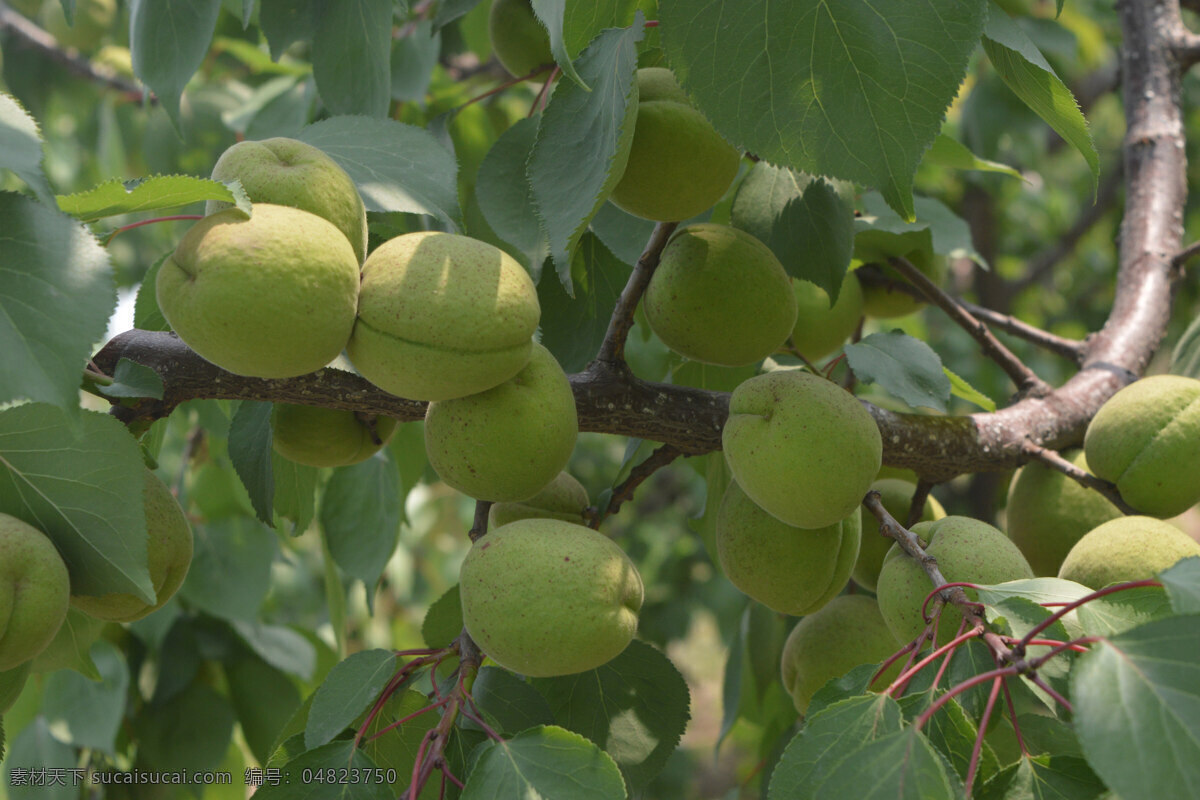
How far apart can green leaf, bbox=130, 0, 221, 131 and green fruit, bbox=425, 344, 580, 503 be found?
1.96 ft

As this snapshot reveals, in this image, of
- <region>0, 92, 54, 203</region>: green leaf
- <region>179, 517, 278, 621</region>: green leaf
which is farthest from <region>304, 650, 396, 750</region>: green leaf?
<region>179, 517, 278, 621</region>: green leaf

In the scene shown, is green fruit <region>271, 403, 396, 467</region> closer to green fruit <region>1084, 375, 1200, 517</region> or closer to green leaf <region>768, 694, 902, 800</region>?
green leaf <region>768, 694, 902, 800</region>

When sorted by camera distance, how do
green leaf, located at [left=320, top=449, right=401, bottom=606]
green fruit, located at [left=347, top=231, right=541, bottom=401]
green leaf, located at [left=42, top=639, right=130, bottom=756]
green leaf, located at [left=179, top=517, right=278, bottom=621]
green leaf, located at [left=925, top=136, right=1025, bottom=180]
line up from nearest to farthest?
green fruit, located at [left=347, top=231, right=541, bottom=401]
green leaf, located at [left=925, top=136, right=1025, bottom=180]
green leaf, located at [left=320, top=449, right=401, bottom=606]
green leaf, located at [left=42, top=639, right=130, bottom=756]
green leaf, located at [left=179, top=517, right=278, bottom=621]

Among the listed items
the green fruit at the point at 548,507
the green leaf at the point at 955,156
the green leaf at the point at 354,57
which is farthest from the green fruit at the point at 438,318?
the green leaf at the point at 955,156

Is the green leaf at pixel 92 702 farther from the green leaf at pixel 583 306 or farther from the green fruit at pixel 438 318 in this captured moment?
the green fruit at pixel 438 318

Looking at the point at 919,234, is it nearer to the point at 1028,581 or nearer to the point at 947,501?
the point at 1028,581

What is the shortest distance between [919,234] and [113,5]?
2.60 metres

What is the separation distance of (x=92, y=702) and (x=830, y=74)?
1695 millimetres

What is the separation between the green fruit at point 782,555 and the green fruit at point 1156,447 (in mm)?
329

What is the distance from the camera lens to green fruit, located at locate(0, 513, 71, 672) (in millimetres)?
747

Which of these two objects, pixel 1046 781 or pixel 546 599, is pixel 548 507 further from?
pixel 1046 781

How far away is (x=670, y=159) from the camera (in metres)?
0.94

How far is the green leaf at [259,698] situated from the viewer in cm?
190

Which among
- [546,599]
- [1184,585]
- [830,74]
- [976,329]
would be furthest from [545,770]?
[976,329]
